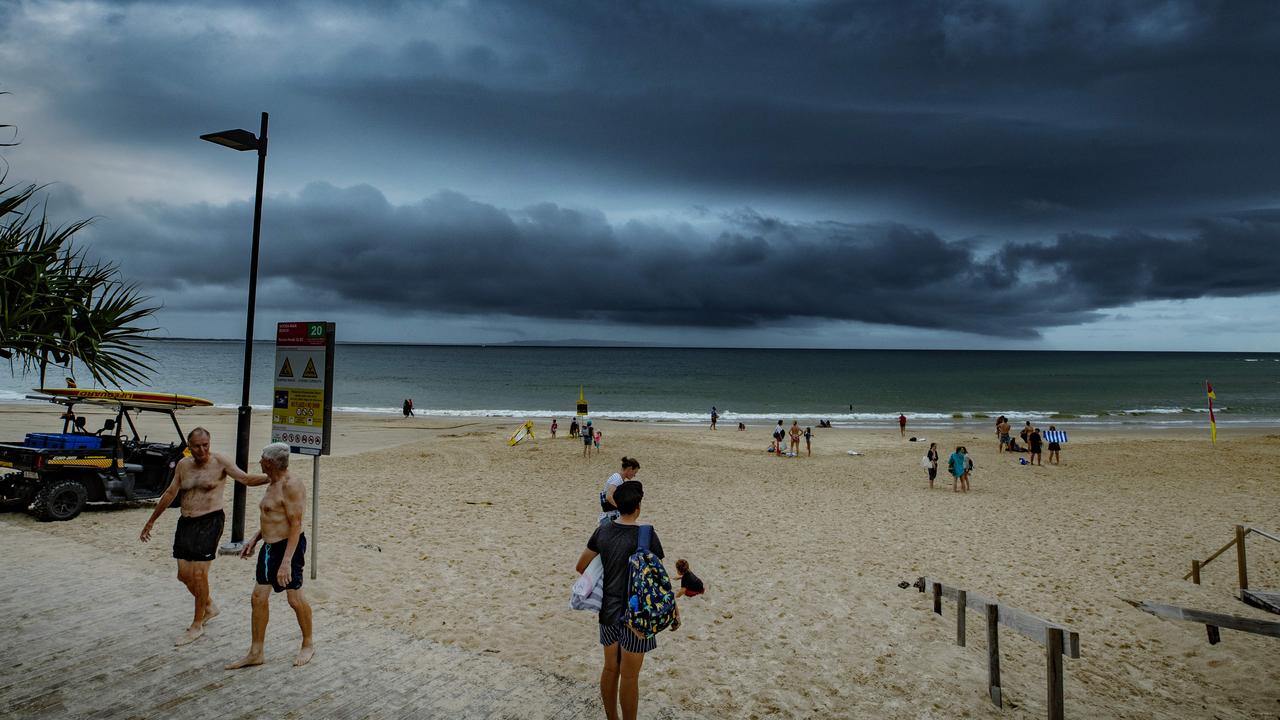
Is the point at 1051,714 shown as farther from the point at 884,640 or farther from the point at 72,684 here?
the point at 72,684

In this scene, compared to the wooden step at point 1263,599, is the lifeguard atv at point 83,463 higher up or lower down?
higher up

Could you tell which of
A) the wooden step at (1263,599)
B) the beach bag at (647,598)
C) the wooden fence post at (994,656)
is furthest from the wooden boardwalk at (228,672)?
the wooden step at (1263,599)

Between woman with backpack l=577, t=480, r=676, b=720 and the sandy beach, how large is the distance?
97cm

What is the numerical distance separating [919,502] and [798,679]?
11.6m

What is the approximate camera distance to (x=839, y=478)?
2066cm

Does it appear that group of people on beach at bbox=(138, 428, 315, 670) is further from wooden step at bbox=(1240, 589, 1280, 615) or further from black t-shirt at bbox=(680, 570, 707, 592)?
wooden step at bbox=(1240, 589, 1280, 615)

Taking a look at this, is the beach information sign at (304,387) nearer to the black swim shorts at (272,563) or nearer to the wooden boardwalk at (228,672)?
the wooden boardwalk at (228,672)

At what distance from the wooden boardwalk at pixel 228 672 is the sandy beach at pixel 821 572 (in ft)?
1.34

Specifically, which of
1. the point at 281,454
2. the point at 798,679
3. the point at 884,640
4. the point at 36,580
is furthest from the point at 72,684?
the point at 884,640

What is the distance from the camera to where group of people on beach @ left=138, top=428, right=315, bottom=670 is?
5352 mm

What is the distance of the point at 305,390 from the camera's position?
8062mm

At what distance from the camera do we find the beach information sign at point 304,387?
7855 mm

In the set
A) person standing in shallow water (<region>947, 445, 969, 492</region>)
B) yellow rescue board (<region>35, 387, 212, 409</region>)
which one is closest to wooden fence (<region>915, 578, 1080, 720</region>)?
yellow rescue board (<region>35, 387, 212, 409</region>)

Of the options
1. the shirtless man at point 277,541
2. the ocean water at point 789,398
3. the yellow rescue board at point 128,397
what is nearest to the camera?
the shirtless man at point 277,541
